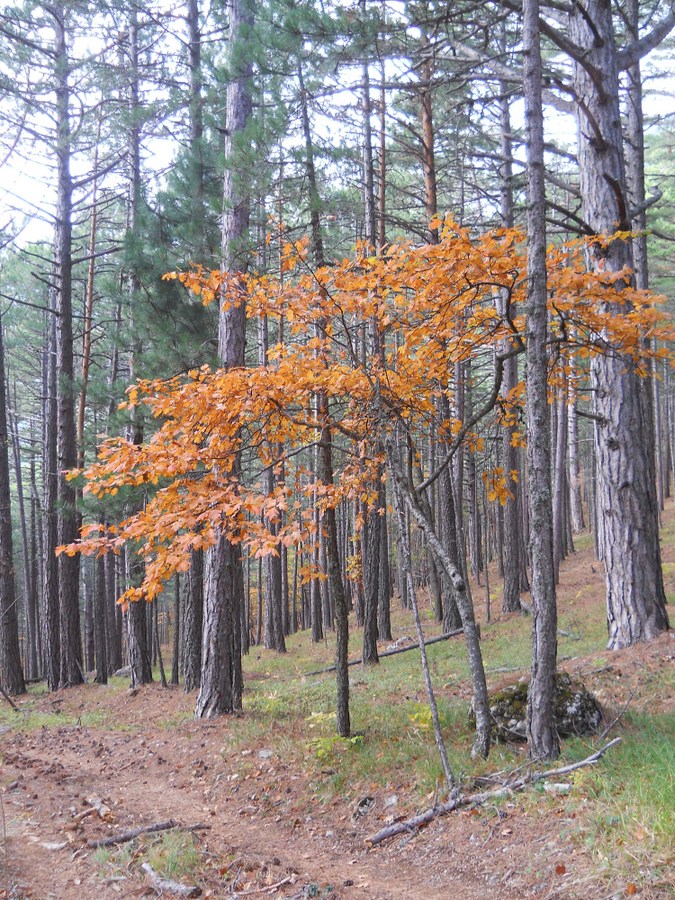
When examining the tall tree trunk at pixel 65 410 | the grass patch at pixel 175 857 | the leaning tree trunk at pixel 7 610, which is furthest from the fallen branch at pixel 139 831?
the leaning tree trunk at pixel 7 610

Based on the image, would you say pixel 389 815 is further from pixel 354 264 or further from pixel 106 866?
pixel 354 264

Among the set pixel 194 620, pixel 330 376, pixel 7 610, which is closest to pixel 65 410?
pixel 7 610

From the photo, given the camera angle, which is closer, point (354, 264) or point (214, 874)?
point (214, 874)

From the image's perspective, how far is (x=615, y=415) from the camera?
7504mm

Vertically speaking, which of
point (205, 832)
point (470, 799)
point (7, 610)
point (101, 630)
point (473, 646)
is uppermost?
point (473, 646)

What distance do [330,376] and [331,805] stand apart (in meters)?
4.03

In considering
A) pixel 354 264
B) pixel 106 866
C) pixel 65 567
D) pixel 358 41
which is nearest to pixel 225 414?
pixel 354 264

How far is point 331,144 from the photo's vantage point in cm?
851

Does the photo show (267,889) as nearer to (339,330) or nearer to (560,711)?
(560,711)

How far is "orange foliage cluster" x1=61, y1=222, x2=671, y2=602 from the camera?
5273 millimetres

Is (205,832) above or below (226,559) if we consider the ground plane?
below

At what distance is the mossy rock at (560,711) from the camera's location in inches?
218

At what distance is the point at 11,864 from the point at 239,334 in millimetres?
6966

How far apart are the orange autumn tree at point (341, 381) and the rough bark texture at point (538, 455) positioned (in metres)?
0.27
